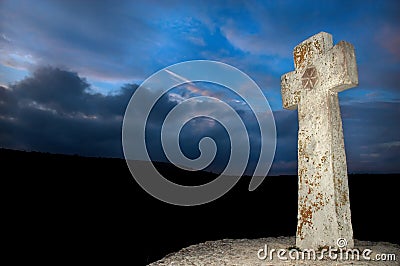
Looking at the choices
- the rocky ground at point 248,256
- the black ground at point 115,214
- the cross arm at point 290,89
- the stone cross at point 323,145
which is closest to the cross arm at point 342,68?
the stone cross at point 323,145

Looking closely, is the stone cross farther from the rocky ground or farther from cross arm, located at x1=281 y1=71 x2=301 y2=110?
the rocky ground

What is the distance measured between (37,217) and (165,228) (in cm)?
432

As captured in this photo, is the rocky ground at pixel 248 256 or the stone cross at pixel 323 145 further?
the stone cross at pixel 323 145

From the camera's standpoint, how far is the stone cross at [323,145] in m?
4.49

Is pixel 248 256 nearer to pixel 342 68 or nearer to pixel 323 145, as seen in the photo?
pixel 323 145

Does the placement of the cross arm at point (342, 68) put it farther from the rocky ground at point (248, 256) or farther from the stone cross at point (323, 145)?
the rocky ground at point (248, 256)

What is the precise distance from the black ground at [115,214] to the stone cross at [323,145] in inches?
154

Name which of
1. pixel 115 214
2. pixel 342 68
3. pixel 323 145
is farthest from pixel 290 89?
pixel 115 214

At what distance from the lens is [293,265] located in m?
4.05

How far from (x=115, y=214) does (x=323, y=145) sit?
8468 mm

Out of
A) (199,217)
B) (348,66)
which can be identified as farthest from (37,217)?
(348,66)

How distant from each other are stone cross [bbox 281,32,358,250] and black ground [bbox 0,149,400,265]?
12.8 ft

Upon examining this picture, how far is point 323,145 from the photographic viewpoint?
4.71 m

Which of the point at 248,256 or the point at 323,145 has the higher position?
the point at 323,145
